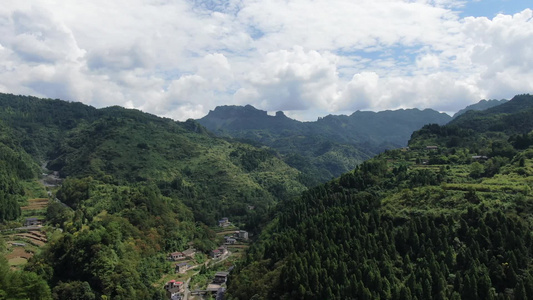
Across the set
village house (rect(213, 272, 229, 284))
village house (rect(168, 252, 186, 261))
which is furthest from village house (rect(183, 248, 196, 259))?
village house (rect(213, 272, 229, 284))

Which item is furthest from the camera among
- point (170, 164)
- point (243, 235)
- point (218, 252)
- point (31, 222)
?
point (170, 164)

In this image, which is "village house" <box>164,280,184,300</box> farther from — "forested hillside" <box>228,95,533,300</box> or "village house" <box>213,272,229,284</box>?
"forested hillside" <box>228,95,533,300</box>

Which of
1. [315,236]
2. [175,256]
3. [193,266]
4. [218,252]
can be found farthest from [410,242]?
[218,252]

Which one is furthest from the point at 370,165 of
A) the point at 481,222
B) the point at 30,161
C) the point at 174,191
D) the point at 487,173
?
the point at 30,161

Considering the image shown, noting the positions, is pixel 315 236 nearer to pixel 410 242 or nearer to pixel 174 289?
pixel 410 242

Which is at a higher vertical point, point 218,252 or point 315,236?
point 315,236

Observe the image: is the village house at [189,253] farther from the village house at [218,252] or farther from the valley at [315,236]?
the village house at [218,252]
